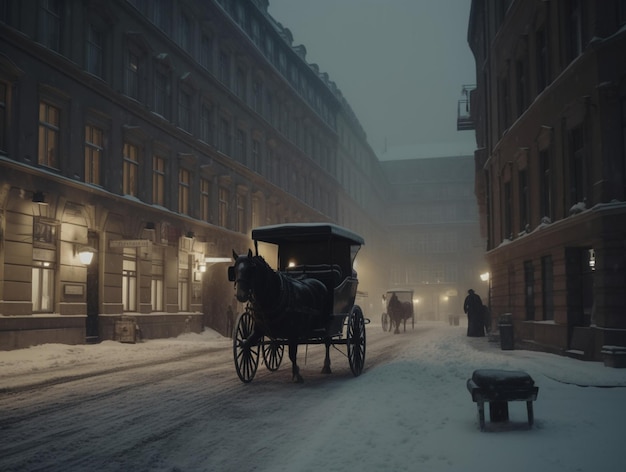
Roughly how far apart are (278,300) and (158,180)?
59.6 ft

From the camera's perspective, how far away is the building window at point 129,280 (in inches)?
978

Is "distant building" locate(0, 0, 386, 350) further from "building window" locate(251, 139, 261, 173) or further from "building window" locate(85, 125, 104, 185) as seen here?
"building window" locate(251, 139, 261, 173)

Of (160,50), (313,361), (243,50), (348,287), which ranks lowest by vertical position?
(313,361)

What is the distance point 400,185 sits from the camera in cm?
9381

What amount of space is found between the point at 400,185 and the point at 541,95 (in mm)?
75016

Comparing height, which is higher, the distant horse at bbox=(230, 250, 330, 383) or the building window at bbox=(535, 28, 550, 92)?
the building window at bbox=(535, 28, 550, 92)

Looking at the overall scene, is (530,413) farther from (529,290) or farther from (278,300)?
(529,290)

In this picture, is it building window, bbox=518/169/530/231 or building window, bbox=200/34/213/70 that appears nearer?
building window, bbox=518/169/530/231

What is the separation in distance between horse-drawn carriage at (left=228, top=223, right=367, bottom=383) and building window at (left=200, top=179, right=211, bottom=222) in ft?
59.2

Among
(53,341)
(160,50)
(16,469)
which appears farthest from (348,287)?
(160,50)

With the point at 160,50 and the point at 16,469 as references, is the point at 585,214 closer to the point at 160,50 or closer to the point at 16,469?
the point at 16,469

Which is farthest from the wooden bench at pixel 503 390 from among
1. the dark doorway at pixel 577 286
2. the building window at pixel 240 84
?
the building window at pixel 240 84

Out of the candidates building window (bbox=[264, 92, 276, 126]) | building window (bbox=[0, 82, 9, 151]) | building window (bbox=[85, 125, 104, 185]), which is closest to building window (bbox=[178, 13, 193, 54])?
building window (bbox=[85, 125, 104, 185])

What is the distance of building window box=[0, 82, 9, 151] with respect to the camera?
735 inches
